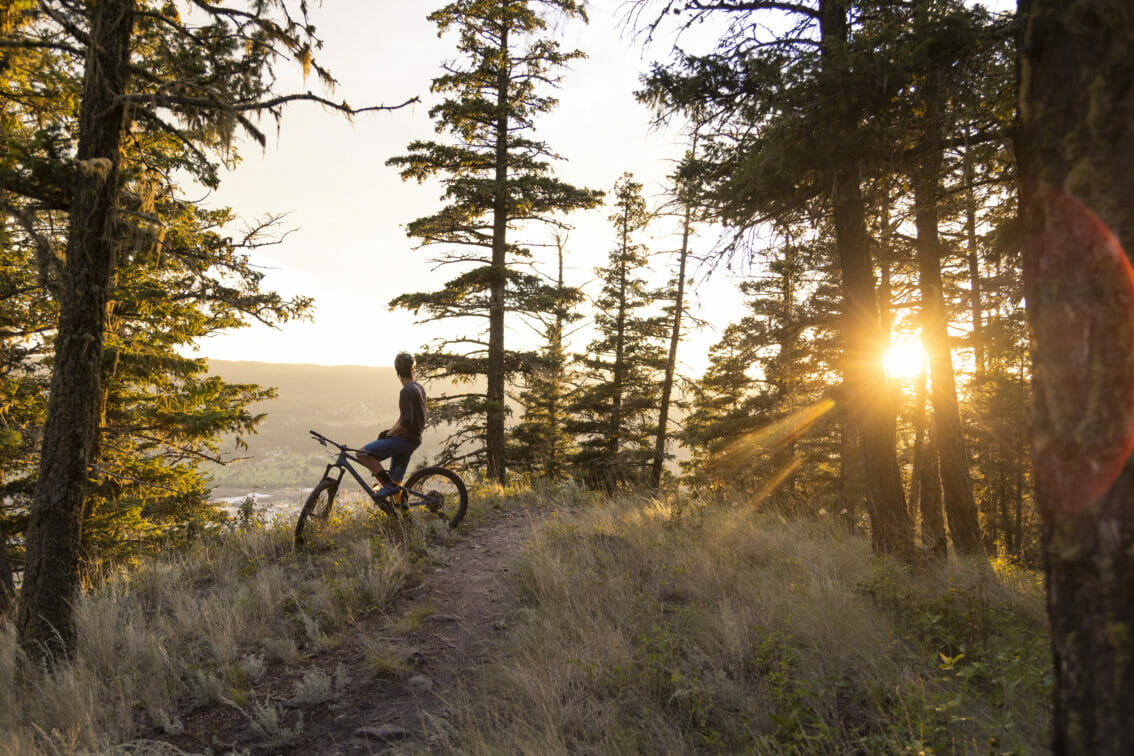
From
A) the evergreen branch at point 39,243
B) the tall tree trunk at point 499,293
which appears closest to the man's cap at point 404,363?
the evergreen branch at point 39,243

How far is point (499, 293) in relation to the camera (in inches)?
600

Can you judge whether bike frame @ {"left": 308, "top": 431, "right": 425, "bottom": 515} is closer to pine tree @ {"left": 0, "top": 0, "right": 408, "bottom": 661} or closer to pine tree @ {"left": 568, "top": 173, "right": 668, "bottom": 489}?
pine tree @ {"left": 0, "top": 0, "right": 408, "bottom": 661}

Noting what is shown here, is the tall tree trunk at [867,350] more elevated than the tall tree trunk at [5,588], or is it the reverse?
the tall tree trunk at [867,350]

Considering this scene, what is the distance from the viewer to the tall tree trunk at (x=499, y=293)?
15.1 metres

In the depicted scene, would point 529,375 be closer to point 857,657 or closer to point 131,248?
point 131,248

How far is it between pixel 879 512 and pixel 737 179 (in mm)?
4446

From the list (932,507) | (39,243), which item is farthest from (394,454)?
(932,507)

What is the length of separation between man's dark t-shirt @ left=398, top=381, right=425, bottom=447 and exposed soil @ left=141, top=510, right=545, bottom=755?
2112mm

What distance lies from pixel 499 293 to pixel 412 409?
26.4 ft

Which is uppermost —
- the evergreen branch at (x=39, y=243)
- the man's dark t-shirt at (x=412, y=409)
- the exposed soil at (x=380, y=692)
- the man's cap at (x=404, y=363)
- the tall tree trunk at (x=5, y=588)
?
the evergreen branch at (x=39, y=243)

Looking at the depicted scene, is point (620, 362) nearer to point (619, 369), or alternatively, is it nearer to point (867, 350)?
point (619, 369)

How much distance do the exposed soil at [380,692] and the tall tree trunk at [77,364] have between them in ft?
6.38

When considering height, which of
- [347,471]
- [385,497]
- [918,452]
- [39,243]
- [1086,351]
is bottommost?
[385,497]

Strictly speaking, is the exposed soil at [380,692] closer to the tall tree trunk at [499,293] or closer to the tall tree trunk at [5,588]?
the tall tree trunk at [5,588]
